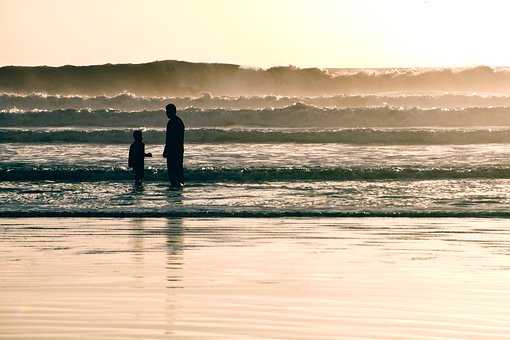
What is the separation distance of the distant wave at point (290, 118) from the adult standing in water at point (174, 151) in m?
24.4

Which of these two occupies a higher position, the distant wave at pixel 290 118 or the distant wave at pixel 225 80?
the distant wave at pixel 225 80

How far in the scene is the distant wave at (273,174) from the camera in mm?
24094

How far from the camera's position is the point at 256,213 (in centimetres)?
1725

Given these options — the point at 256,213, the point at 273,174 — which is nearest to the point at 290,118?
the point at 273,174

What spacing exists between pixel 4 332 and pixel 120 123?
41.9 metres

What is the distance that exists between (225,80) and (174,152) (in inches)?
1983

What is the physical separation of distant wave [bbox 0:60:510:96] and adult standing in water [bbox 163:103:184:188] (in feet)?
154

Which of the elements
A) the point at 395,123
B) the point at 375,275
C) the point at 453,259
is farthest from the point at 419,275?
the point at 395,123

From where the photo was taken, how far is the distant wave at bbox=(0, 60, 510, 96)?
71438 millimetres

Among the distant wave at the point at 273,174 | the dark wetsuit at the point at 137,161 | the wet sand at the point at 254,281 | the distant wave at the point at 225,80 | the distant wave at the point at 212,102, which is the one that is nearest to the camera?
the wet sand at the point at 254,281

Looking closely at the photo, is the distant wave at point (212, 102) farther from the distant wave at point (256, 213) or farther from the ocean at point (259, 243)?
the distant wave at point (256, 213)

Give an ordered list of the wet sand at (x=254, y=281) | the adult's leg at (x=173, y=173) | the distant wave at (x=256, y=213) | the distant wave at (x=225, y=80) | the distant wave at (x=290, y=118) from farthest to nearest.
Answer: the distant wave at (x=225, y=80) < the distant wave at (x=290, y=118) < the adult's leg at (x=173, y=173) < the distant wave at (x=256, y=213) < the wet sand at (x=254, y=281)

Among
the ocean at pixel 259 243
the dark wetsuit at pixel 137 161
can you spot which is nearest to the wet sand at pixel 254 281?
the ocean at pixel 259 243

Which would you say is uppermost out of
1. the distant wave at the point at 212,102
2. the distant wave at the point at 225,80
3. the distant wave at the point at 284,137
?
the distant wave at the point at 225,80
